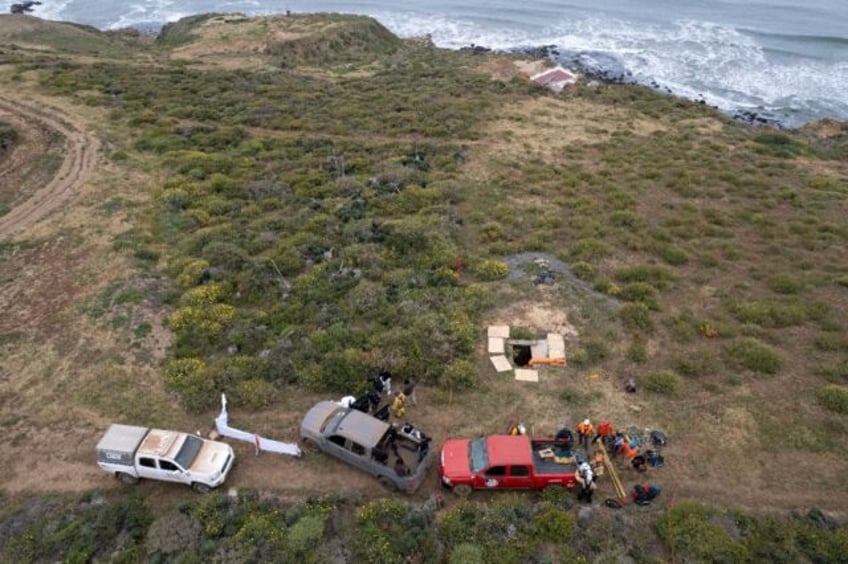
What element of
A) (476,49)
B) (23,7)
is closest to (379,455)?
(476,49)

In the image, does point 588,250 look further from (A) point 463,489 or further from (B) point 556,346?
(A) point 463,489

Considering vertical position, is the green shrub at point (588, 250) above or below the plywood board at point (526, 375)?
above

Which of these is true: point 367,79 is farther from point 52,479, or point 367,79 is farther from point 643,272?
point 52,479

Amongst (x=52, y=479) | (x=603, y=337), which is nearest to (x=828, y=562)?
(x=603, y=337)

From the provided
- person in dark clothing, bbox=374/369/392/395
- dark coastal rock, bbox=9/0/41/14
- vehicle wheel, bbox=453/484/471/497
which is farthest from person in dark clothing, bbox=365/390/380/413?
dark coastal rock, bbox=9/0/41/14

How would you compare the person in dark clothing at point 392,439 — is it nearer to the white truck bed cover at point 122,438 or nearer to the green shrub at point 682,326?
the white truck bed cover at point 122,438

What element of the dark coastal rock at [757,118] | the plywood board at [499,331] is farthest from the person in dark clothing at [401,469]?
the dark coastal rock at [757,118]

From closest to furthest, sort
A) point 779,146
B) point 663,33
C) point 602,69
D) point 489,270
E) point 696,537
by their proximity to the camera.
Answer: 1. point 696,537
2. point 489,270
3. point 779,146
4. point 602,69
5. point 663,33
